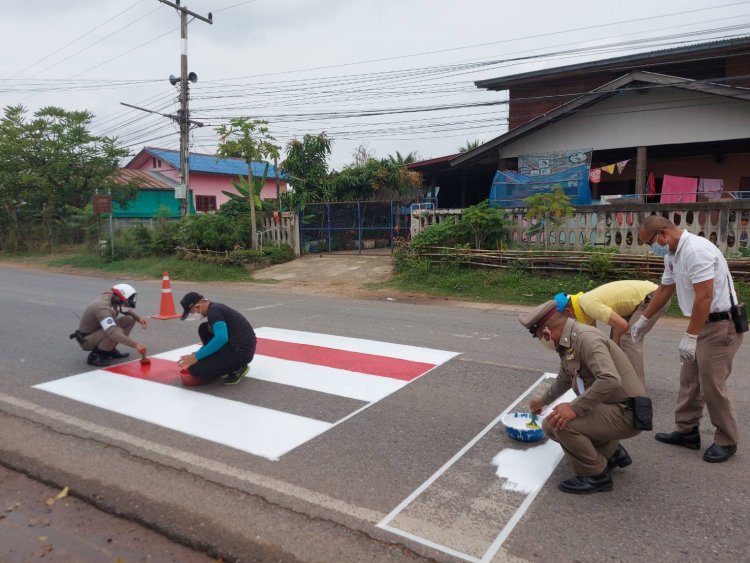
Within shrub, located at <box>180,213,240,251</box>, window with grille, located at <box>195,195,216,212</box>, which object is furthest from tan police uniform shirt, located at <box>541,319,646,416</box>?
window with grille, located at <box>195,195,216,212</box>

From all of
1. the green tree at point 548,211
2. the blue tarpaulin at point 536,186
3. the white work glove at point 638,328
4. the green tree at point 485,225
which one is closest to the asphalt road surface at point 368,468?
the white work glove at point 638,328

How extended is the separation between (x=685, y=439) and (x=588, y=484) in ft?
3.91

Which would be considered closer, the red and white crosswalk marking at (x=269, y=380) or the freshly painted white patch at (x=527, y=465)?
the freshly painted white patch at (x=527, y=465)

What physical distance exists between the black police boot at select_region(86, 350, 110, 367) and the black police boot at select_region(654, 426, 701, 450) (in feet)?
19.8

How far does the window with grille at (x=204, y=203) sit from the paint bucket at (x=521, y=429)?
35320 millimetres

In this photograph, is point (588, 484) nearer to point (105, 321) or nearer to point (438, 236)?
point (105, 321)

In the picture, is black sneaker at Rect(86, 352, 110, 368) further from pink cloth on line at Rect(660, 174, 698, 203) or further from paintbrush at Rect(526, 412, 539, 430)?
pink cloth on line at Rect(660, 174, 698, 203)

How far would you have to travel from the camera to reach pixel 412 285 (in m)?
13.5

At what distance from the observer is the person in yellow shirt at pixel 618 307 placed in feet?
15.5

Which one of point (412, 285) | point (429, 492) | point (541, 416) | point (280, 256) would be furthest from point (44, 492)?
point (280, 256)

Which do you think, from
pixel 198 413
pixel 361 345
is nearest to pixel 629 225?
pixel 361 345

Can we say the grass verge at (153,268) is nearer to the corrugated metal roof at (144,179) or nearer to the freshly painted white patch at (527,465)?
the corrugated metal roof at (144,179)

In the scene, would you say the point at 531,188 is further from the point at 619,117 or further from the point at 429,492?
the point at 429,492

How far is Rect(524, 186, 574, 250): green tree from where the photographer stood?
1278 centimetres
